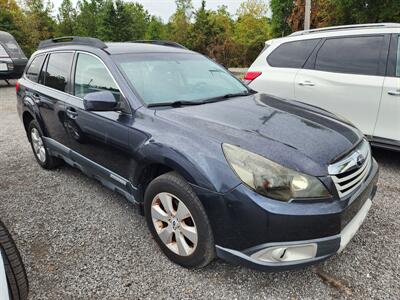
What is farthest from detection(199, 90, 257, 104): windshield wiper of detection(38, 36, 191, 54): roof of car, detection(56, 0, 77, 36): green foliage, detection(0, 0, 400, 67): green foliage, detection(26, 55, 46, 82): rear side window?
detection(56, 0, 77, 36): green foliage

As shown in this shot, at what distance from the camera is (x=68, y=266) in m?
2.61

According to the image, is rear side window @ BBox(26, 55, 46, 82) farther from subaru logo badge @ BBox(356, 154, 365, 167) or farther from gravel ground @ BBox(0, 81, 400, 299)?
subaru logo badge @ BBox(356, 154, 365, 167)

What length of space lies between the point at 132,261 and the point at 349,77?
11.1 ft

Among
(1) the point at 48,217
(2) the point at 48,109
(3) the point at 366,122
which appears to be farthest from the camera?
(3) the point at 366,122

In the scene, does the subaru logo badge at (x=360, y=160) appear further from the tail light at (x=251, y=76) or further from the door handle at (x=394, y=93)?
the tail light at (x=251, y=76)

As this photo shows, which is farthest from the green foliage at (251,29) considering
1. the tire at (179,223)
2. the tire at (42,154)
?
the tire at (179,223)

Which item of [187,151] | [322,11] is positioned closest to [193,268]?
[187,151]

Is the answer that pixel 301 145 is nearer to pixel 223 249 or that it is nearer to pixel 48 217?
pixel 223 249

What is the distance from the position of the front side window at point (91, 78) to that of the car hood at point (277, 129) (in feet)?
2.22

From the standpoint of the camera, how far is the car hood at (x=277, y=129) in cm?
212

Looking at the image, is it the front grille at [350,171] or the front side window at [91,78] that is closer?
the front grille at [350,171]

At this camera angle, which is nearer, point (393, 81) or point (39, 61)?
point (393, 81)

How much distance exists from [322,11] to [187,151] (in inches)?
873

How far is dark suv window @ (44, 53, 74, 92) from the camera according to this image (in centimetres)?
369
